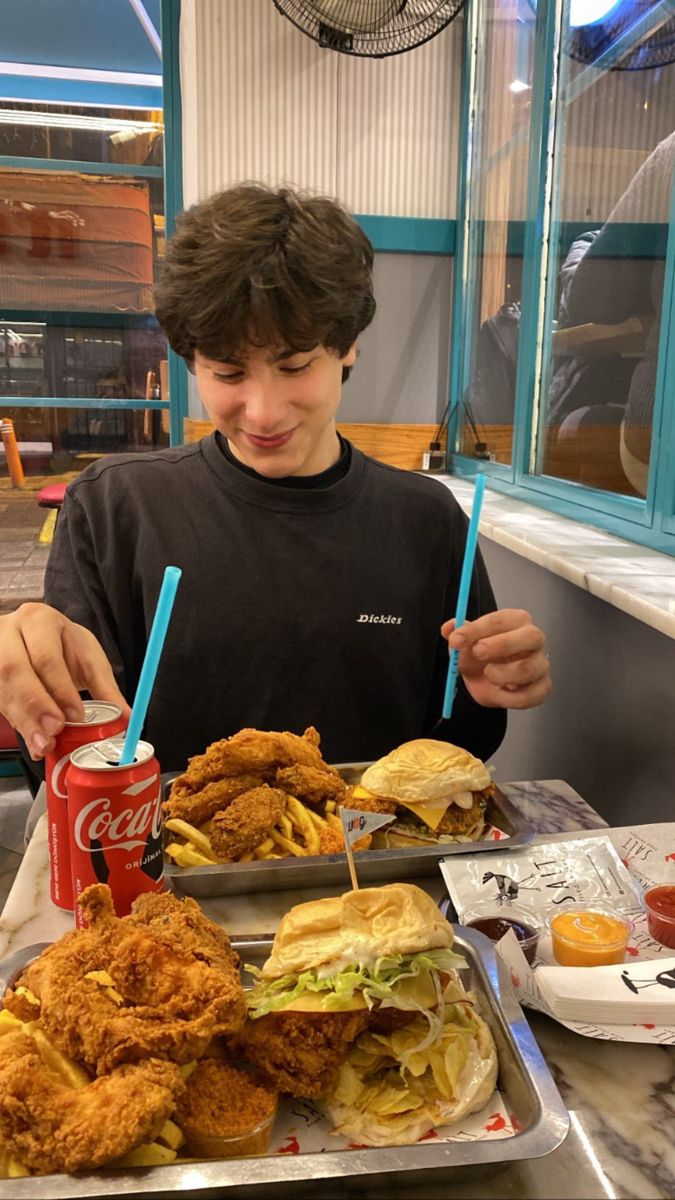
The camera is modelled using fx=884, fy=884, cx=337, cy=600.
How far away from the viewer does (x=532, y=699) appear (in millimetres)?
1527

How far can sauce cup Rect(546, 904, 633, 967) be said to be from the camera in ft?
3.28

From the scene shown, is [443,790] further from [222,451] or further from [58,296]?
[58,296]

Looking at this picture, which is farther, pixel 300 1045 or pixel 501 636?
pixel 501 636

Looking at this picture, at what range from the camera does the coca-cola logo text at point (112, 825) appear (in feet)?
3.09

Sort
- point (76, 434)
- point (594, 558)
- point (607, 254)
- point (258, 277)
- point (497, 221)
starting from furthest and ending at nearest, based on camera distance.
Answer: point (76, 434) < point (497, 221) < point (607, 254) < point (594, 558) < point (258, 277)

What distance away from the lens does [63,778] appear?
102 centimetres

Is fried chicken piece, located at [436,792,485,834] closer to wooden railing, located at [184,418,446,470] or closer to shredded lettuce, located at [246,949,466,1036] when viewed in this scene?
shredded lettuce, located at [246,949,466,1036]

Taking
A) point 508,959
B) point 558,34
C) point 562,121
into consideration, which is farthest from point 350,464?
point 558,34

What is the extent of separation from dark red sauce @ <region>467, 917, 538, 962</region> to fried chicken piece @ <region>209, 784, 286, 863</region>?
0.30m

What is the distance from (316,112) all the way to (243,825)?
3.43m

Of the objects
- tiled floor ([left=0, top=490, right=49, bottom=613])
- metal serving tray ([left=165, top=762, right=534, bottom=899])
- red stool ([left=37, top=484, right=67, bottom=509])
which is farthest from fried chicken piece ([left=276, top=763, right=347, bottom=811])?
tiled floor ([left=0, top=490, right=49, bottom=613])

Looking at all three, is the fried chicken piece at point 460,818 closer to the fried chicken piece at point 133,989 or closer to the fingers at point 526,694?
the fingers at point 526,694

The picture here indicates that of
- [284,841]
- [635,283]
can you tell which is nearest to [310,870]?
Result: [284,841]

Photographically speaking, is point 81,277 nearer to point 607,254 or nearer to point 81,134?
point 81,134
